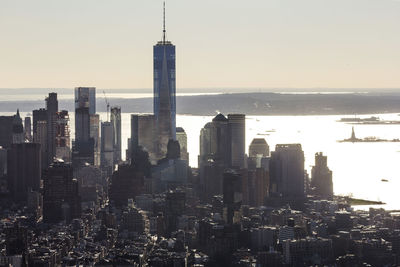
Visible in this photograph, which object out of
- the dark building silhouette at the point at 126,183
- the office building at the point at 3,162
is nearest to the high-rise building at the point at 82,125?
the office building at the point at 3,162

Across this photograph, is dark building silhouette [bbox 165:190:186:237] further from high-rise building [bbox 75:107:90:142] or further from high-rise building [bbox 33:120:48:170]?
high-rise building [bbox 75:107:90:142]

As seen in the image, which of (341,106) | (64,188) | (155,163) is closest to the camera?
(64,188)

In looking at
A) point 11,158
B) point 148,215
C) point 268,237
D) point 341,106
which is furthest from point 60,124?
point 341,106

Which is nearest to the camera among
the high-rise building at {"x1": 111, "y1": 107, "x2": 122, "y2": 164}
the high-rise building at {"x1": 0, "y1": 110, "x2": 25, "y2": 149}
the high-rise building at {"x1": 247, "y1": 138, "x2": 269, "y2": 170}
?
the high-rise building at {"x1": 247, "y1": 138, "x2": 269, "y2": 170}

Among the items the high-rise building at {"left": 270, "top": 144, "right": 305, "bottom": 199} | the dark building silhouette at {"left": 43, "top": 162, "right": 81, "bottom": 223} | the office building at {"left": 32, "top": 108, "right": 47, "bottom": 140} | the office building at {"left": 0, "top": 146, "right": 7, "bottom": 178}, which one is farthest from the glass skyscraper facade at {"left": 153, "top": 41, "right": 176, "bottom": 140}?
the dark building silhouette at {"left": 43, "top": 162, "right": 81, "bottom": 223}

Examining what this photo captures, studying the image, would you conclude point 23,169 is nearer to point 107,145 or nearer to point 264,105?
point 107,145

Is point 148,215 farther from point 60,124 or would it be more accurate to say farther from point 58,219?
point 60,124
